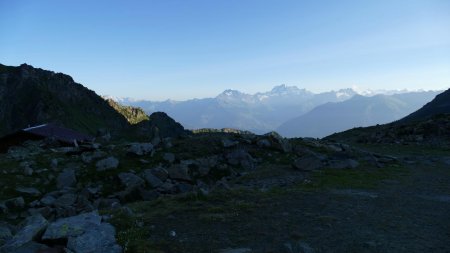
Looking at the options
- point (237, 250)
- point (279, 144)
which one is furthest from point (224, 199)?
point (279, 144)

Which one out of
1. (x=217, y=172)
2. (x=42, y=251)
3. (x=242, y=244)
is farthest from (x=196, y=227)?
(x=217, y=172)

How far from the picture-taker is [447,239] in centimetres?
1192

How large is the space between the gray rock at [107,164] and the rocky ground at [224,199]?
0.10 m

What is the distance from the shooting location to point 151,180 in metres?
22.8

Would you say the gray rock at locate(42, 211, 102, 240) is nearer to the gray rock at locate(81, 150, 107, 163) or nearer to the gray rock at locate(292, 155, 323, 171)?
the gray rock at locate(81, 150, 107, 163)

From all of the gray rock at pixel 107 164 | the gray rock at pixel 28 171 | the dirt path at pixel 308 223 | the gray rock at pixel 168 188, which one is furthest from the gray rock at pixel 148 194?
the gray rock at pixel 28 171

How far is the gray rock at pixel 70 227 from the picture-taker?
11.0 metres

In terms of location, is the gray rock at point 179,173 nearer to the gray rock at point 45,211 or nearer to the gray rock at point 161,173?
the gray rock at point 161,173

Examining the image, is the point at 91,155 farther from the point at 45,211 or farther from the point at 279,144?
the point at 279,144

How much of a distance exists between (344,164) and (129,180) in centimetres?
1388

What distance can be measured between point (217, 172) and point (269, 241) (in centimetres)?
1505

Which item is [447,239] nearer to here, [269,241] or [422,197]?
[269,241]

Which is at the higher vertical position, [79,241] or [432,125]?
[432,125]

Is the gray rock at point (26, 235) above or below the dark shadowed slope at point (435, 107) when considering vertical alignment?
below
